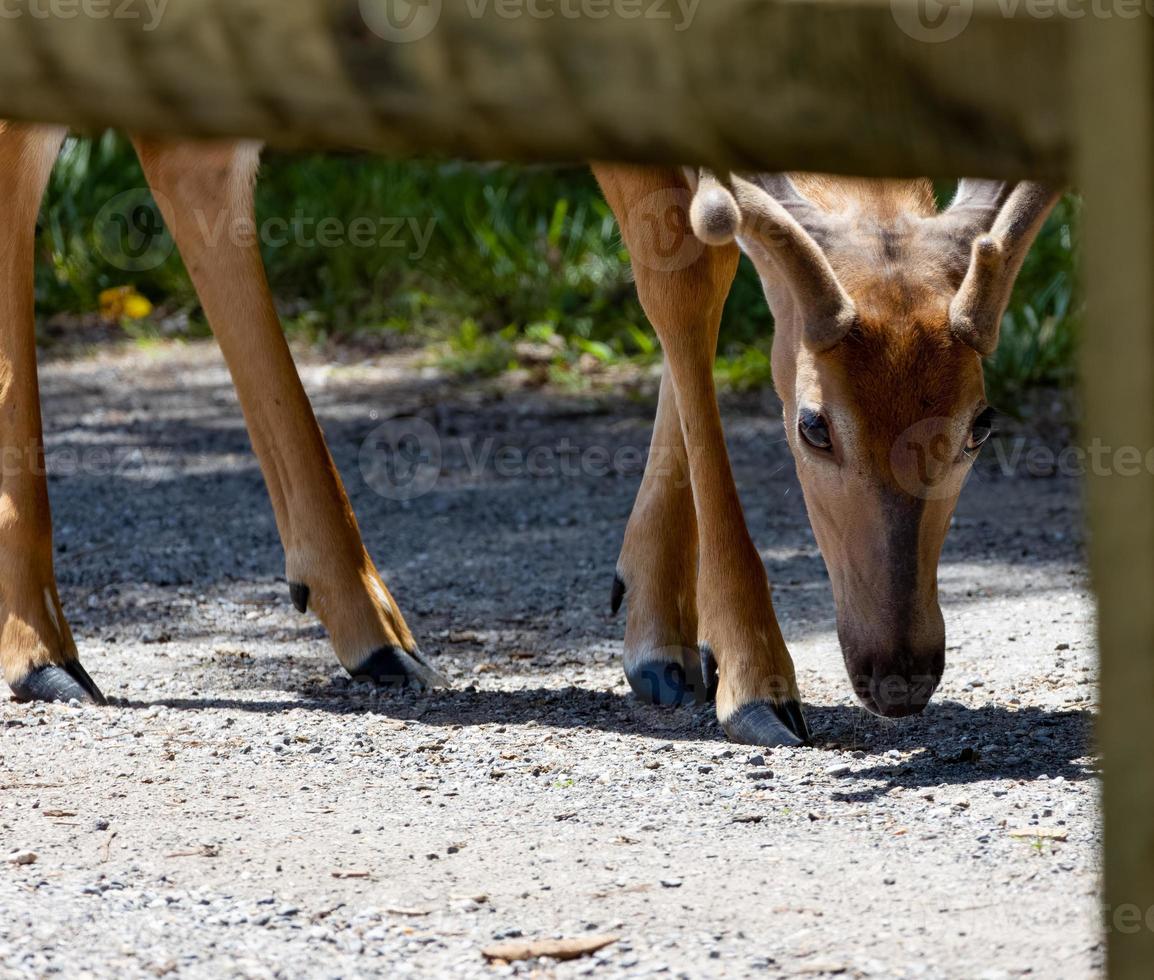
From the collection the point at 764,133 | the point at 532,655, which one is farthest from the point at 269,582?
the point at 764,133

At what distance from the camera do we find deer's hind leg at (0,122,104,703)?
13.4 ft

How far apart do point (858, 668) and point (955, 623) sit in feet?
4.91

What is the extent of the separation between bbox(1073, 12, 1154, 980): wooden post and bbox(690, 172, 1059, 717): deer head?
7.35 feet

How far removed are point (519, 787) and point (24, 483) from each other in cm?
163

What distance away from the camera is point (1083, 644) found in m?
4.51

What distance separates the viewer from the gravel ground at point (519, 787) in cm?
253

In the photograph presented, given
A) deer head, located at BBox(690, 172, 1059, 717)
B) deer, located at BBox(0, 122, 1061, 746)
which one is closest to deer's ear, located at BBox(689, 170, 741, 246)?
deer, located at BBox(0, 122, 1061, 746)

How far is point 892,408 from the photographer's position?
11.4ft
